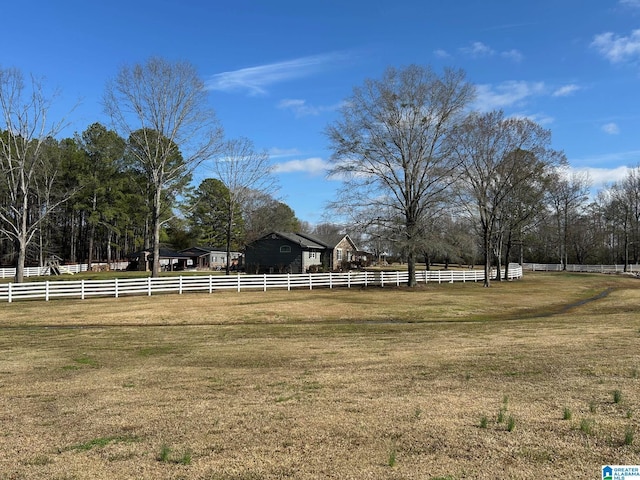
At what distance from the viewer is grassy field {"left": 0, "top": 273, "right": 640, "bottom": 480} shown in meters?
4.12

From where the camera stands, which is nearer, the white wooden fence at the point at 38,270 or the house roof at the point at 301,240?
the white wooden fence at the point at 38,270

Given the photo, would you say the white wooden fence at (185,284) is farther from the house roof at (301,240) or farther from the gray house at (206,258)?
the gray house at (206,258)

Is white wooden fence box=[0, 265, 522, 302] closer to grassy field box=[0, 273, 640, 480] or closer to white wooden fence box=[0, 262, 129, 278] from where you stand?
grassy field box=[0, 273, 640, 480]

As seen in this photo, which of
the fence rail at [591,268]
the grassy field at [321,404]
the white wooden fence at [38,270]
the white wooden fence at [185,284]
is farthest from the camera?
the fence rail at [591,268]

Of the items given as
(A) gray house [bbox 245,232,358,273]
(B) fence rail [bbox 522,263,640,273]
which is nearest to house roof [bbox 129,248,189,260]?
(A) gray house [bbox 245,232,358,273]

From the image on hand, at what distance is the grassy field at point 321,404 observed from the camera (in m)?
4.12

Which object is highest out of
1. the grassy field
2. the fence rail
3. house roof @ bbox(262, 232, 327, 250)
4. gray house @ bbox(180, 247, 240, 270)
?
house roof @ bbox(262, 232, 327, 250)

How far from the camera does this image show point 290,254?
2092 inches

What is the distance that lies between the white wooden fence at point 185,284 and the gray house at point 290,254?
52.8ft

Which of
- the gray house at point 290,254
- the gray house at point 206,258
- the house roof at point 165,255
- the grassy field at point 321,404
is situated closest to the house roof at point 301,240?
the gray house at point 290,254

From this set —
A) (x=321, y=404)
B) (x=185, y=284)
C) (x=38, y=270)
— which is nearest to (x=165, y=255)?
(x=38, y=270)

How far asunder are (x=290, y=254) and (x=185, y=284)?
25034mm

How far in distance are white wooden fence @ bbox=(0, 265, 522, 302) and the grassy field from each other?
11.3 metres

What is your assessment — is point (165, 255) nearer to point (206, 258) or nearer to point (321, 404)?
point (206, 258)
